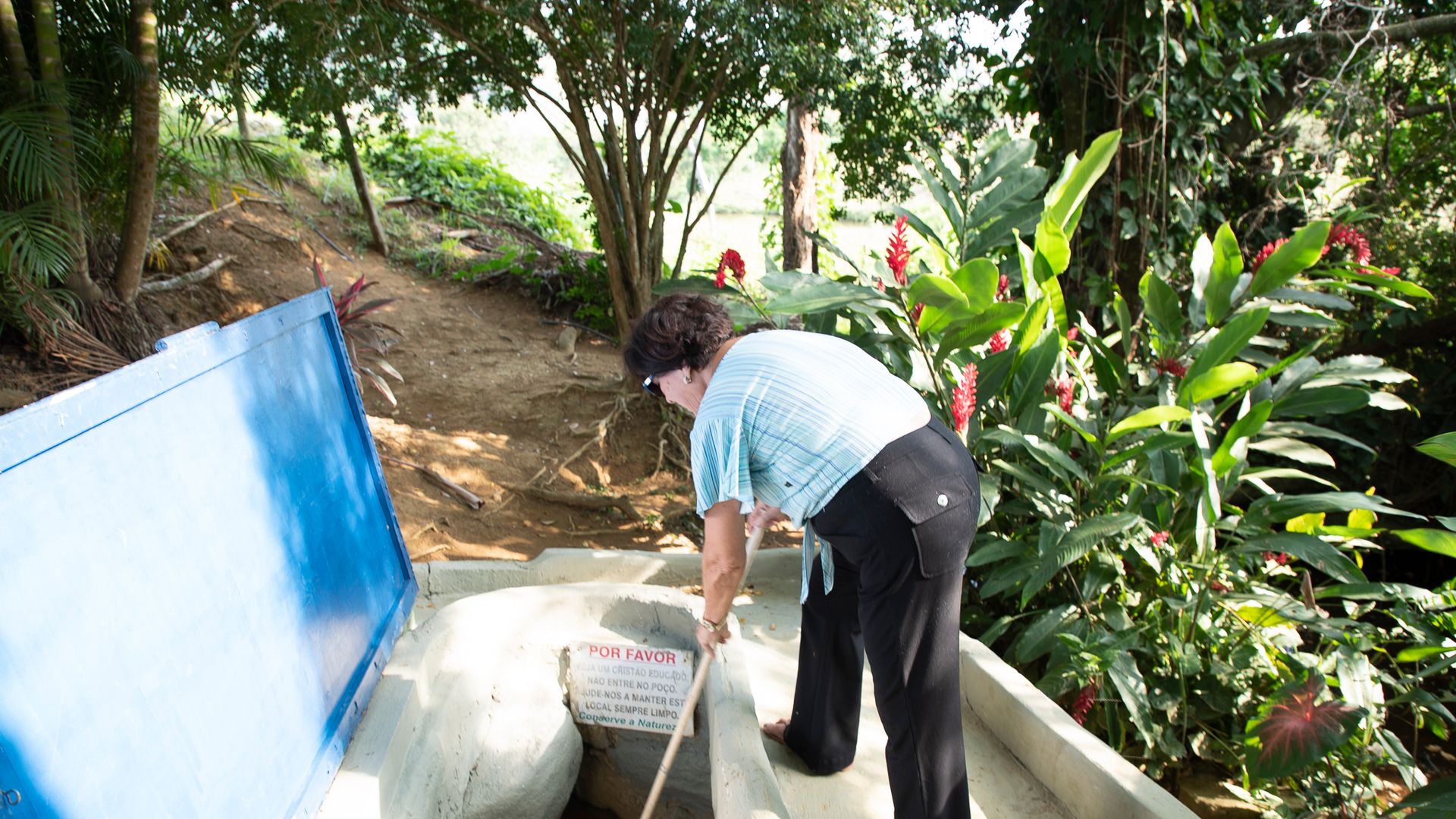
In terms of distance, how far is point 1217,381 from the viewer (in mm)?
2934

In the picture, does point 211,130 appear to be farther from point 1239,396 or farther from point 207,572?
point 1239,396

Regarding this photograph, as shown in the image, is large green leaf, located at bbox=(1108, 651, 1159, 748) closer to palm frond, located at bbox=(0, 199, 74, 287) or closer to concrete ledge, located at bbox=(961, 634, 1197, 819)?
concrete ledge, located at bbox=(961, 634, 1197, 819)

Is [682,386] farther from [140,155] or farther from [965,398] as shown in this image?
[140,155]

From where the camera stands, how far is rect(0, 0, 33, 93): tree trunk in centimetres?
423

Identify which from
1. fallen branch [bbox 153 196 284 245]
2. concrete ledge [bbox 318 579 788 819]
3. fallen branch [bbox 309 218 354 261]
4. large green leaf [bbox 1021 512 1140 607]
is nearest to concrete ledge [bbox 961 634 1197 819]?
large green leaf [bbox 1021 512 1140 607]

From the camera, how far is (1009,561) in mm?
3240

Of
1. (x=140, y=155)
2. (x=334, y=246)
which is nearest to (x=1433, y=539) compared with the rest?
(x=140, y=155)

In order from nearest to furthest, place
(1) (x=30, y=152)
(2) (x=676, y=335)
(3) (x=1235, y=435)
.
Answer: (2) (x=676, y=335) < (3) (x=1235, y=435) < (1) (x=30, y=152)

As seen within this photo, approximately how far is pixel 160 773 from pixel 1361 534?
134 inches

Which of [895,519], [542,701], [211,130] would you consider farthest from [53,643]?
[211,130]

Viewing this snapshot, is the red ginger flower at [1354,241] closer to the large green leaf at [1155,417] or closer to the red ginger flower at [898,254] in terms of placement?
the large green leaf at [1155,417]

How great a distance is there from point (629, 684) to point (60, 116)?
3712mm

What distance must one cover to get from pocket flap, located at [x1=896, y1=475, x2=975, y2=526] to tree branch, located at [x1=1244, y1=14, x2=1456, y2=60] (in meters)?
4.06

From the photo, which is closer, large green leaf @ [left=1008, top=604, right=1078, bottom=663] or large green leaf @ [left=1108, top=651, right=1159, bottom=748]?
large green leaf @ [left=1108, top=651, right=1159, bottom=748]
